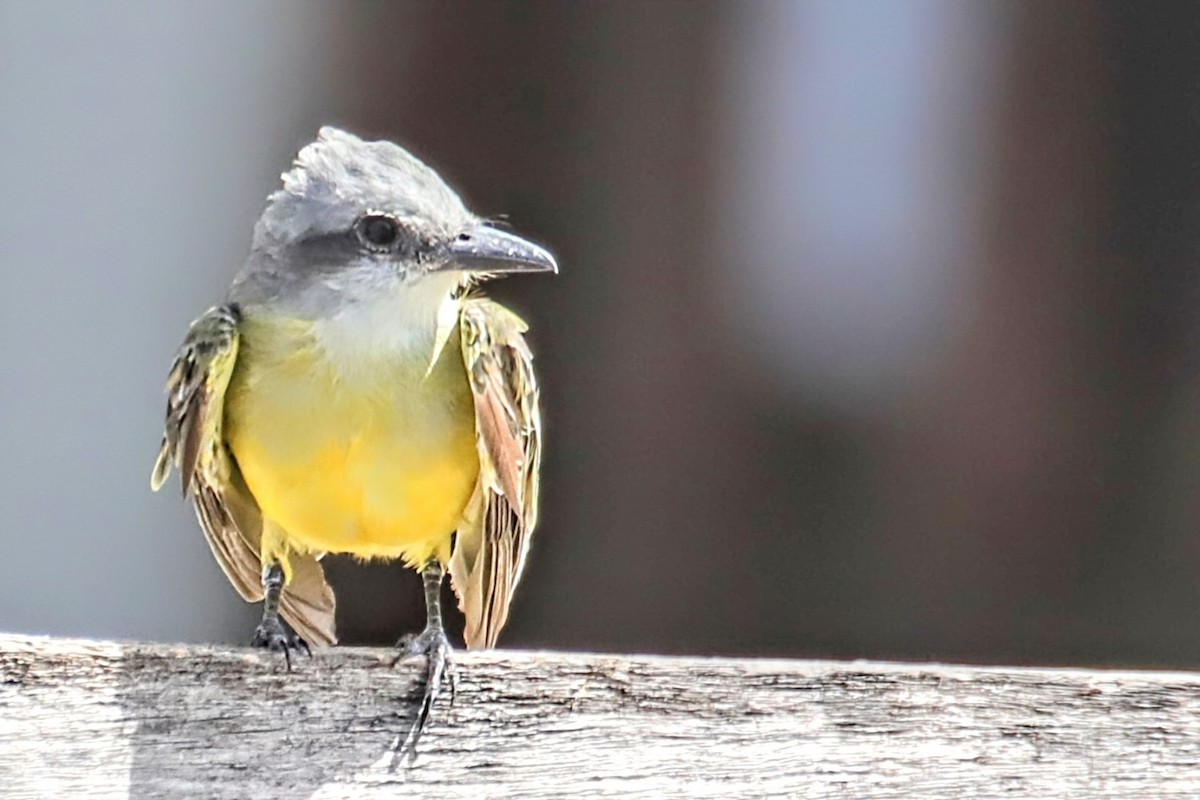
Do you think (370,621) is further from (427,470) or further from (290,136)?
(427,470)

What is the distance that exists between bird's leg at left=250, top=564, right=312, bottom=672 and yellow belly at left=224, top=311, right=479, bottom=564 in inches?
6.6

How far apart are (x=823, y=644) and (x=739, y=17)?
6.93 ft

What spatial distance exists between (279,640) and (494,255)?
32.0 inches

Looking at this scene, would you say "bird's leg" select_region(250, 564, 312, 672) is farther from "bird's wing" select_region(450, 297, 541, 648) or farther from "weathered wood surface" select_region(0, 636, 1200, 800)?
"bird's wing" select_region(450, 297, 541, 648)

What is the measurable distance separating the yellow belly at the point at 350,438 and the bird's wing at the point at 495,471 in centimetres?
5

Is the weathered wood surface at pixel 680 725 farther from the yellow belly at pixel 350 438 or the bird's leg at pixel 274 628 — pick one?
the yellow belly at pixel 350 438

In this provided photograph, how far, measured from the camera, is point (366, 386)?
3.52 m

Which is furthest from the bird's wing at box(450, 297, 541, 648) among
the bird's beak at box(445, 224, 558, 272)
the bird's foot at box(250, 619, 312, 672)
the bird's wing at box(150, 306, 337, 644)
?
the bird's foot at box(250, 619, 312, 672)

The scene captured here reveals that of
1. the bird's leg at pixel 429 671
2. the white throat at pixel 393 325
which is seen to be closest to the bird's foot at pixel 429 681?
the bird's leg at pixel 429 671

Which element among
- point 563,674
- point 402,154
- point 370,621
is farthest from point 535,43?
point 563,674

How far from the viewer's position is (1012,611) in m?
6.28

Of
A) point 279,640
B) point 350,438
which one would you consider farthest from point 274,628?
point 350,438

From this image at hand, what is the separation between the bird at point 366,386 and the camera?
3496mm

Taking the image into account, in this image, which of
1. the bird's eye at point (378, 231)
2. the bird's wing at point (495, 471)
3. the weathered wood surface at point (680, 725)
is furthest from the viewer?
the bird's eye at point (378, 231)
